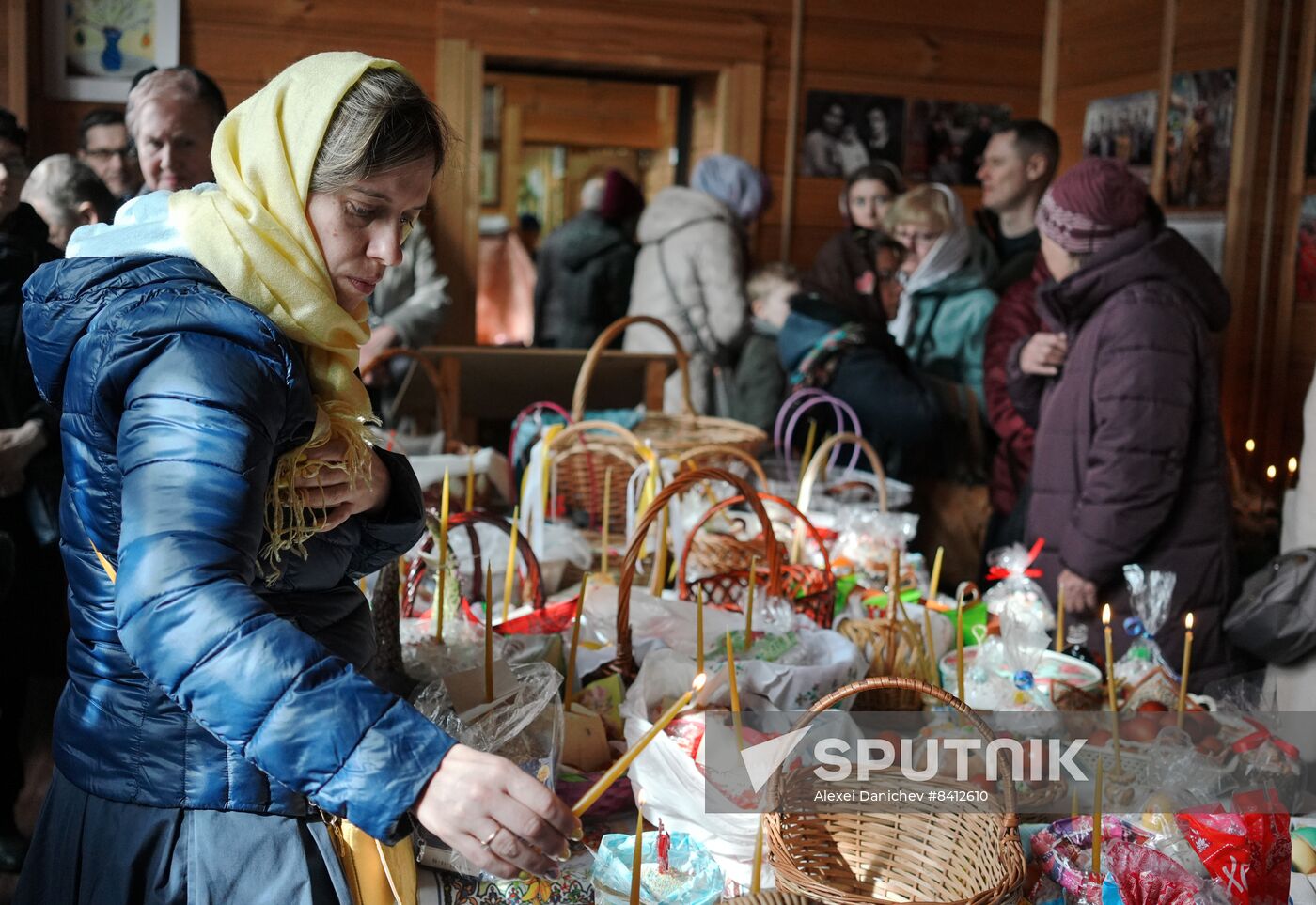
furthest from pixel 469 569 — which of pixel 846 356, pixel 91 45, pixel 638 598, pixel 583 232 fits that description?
pixel 91 45

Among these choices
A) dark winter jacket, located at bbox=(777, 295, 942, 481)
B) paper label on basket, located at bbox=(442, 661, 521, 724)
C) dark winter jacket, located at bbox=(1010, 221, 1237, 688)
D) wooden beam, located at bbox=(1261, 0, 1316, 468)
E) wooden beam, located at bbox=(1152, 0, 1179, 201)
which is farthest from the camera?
wooden beam, located at bbox=(1152, 0, 1179, 201)

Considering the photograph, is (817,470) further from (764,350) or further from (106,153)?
(106,153)

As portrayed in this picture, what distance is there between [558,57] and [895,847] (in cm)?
433

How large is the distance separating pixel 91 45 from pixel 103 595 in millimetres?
4234

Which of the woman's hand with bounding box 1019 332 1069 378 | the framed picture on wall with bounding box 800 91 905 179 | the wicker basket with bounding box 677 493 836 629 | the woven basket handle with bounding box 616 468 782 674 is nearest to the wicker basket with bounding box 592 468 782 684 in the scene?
the woven basket handle with bounding box 616 468 782 674

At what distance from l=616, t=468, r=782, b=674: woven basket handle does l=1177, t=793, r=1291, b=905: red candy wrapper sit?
2.74ft

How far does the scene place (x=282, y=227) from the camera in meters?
1.10

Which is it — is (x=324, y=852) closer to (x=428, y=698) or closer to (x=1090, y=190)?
(x=428, y=698)

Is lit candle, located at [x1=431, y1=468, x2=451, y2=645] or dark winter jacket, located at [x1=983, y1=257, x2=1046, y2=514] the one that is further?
dark winter jacket, located at [x1=983, y1=257, x2=1046, y2=514]

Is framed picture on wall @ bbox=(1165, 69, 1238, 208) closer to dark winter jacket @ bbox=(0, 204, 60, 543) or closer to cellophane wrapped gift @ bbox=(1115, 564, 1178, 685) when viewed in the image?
cellophane wrapped gift @ bbox=(1115, 564, 1178, 685)

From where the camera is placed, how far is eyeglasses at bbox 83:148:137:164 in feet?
11.5

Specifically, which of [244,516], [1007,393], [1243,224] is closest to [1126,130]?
[1243,224]

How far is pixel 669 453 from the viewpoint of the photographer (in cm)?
326

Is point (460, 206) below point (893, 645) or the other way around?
the other way around
